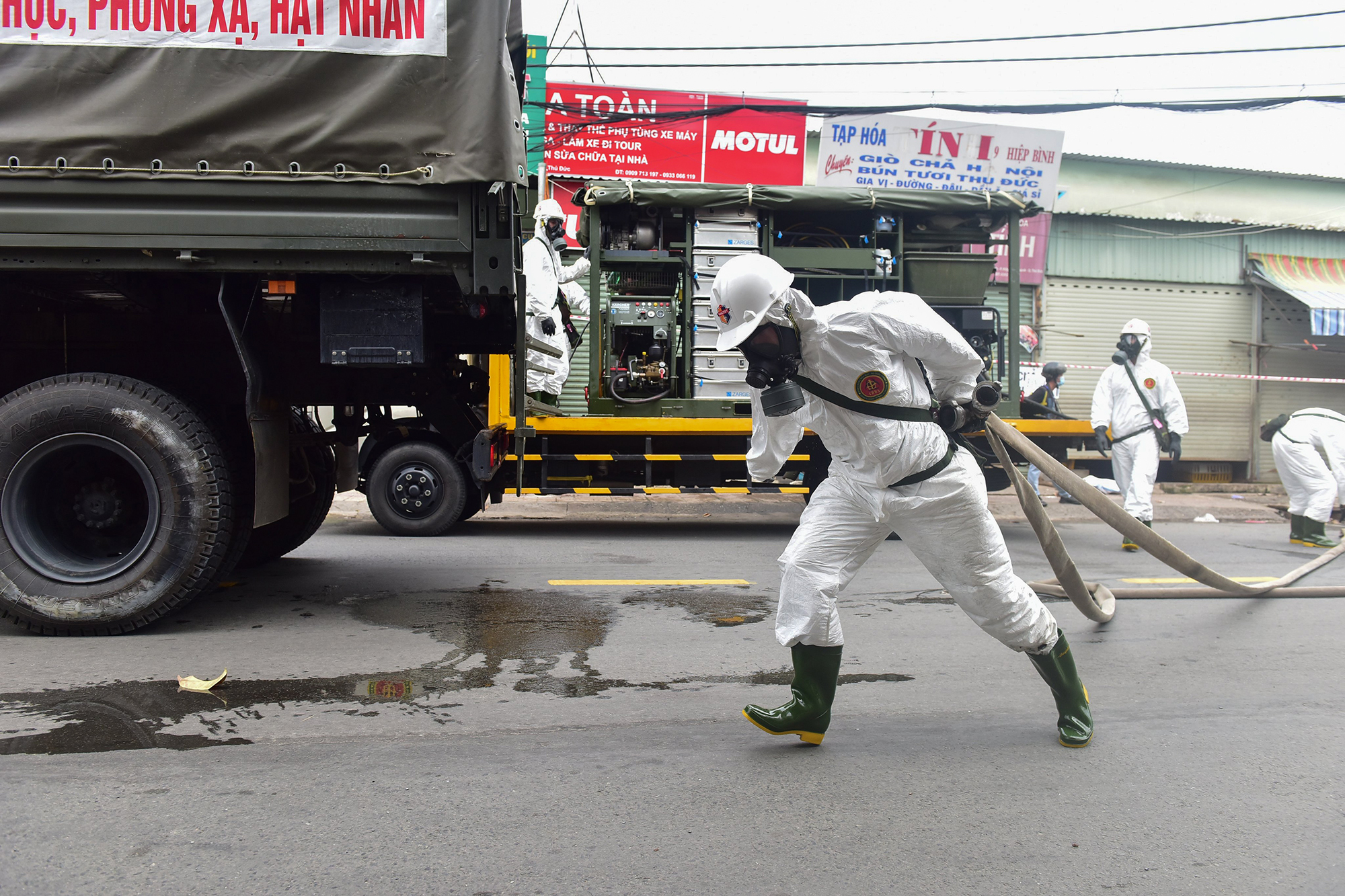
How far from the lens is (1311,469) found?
8.11 metres

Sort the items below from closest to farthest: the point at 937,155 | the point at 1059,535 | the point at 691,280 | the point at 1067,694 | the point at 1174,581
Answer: the point at 1067,694 < the point at 1059,535 < the point at 1174,581 < the point at 691,280 < the point at 937,155

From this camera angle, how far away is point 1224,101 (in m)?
10.1

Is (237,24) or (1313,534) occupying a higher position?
(237,24)

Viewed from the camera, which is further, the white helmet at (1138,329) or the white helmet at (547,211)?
the white helmet at (1138,329)

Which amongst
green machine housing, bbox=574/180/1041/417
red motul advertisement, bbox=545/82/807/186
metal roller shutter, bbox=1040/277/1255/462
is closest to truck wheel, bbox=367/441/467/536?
green machine housing, bbox=574/180/1041/417

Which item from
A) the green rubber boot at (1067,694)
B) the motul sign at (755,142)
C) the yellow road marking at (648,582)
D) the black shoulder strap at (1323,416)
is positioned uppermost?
the motul sign at (755,142)

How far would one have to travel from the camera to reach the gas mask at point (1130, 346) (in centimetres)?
834

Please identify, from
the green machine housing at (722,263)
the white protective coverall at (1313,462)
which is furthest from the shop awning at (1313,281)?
the green machine housing at (722,263)

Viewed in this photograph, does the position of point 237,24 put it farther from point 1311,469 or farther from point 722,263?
point 1311,469

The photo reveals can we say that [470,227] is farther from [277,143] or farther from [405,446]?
[405,446]

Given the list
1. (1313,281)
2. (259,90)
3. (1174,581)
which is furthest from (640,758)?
(1313,281)

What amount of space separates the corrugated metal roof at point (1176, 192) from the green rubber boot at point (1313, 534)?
8.20m

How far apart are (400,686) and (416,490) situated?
439cm

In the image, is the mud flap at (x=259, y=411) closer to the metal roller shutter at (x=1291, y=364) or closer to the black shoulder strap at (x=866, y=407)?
the black shoulder strap at (x=866, y=407)
